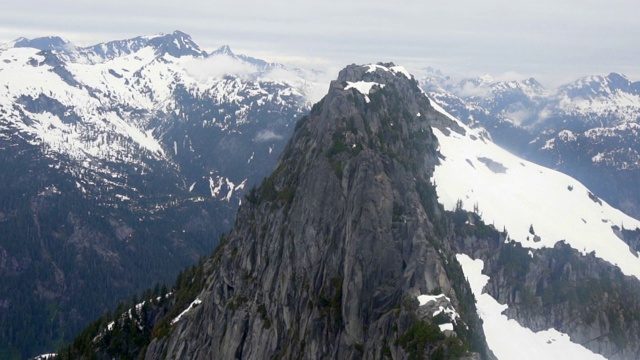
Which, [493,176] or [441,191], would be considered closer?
[441,191]

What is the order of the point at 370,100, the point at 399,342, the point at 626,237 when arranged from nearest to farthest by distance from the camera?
the point at 399,342 → the point at 370,100 → the point at 626,237

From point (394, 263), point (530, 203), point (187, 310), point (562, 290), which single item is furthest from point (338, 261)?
point (530, 203)

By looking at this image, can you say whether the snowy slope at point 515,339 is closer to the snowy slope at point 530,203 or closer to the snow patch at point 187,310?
the snowy slope at point 530,203

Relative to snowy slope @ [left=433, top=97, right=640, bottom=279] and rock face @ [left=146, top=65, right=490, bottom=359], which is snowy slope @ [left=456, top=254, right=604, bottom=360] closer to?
rock face @ [left=146, top=65, right=490, bottom=359]

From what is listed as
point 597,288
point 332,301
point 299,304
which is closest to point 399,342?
point 332,301

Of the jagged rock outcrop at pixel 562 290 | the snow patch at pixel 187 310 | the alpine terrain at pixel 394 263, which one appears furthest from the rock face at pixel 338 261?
the jagged rock outcrop at pixel 562 290

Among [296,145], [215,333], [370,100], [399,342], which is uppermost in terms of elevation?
[370,100]

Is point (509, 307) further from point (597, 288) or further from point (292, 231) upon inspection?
point (292, 231)
